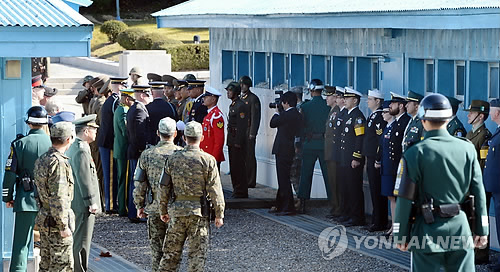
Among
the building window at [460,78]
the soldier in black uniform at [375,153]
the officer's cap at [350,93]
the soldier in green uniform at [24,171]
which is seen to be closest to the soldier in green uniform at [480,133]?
the building window at [460,78]

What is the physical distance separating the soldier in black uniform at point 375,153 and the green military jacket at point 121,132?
11.8 ft

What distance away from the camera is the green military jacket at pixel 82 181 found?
991 centimetres

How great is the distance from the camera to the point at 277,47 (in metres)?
17.8

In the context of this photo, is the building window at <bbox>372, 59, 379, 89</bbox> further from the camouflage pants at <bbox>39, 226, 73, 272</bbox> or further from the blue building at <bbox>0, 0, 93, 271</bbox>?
the camouflage pants at <bbox>39, 226, 73, 272</bbox>

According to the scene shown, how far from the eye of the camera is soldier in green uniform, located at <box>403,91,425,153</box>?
11966 millimetres

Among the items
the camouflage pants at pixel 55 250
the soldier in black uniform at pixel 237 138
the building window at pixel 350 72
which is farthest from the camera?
the soldier in black uniform at pixel 237 138

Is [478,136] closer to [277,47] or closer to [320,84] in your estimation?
[320,84]

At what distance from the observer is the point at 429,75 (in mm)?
13688

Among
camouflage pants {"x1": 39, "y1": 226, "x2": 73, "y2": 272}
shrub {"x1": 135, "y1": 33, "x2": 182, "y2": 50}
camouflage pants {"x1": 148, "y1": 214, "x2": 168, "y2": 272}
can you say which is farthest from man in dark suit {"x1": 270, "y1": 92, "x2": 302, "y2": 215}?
shrub {"x1": 135, "y1": 33, "x2": 182, "y2": 50}

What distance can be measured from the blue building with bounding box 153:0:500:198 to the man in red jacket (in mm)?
1698

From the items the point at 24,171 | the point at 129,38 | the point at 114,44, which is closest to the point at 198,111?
the point at 24,171

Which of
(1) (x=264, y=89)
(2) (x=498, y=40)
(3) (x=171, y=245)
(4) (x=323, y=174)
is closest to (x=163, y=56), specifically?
(1) (x=264, y=89)

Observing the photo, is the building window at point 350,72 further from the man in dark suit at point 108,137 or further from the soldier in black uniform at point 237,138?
the man in dark suit at point 108,137

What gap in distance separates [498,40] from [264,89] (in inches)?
266
